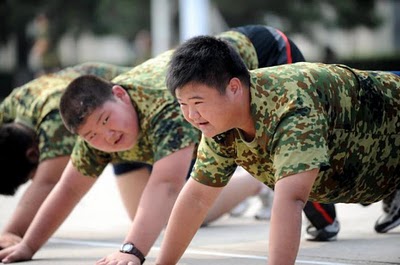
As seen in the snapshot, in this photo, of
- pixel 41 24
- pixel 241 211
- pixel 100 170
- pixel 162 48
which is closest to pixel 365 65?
pixel 162 48

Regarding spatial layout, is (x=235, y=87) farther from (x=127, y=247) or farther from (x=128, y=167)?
(x=128, y=167)

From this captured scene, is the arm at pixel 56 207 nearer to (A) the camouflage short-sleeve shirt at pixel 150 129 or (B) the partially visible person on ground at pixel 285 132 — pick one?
(A) the camouflage short-sleeve shirt at pixel 150 129

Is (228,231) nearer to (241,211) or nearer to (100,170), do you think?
(241,211)

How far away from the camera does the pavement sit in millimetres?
4816

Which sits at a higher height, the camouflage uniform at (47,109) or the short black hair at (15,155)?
the camouflage uniform at (47,109)

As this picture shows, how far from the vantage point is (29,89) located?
6.03 metres

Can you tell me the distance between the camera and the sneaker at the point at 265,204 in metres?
6.48

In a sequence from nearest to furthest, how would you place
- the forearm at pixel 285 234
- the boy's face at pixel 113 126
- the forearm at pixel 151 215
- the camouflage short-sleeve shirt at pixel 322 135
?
the forearm at pixel 285 234 < the camouflage short-sleeve shirt at pixel 322 135 < the forearm at pixel 151 215 < the boy's face at pixel 113 126

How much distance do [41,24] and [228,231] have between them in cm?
1506

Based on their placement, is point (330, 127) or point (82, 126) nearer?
point (330, 127)

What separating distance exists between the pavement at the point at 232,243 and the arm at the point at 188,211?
2.34 feet

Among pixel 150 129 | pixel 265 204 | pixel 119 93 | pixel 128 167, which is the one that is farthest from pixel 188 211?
pixel 265 204

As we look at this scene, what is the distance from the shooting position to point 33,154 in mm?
5672

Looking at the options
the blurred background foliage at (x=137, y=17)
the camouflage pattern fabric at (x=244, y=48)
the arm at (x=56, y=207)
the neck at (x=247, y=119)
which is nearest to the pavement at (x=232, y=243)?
the arm at (x=56, y=207)
